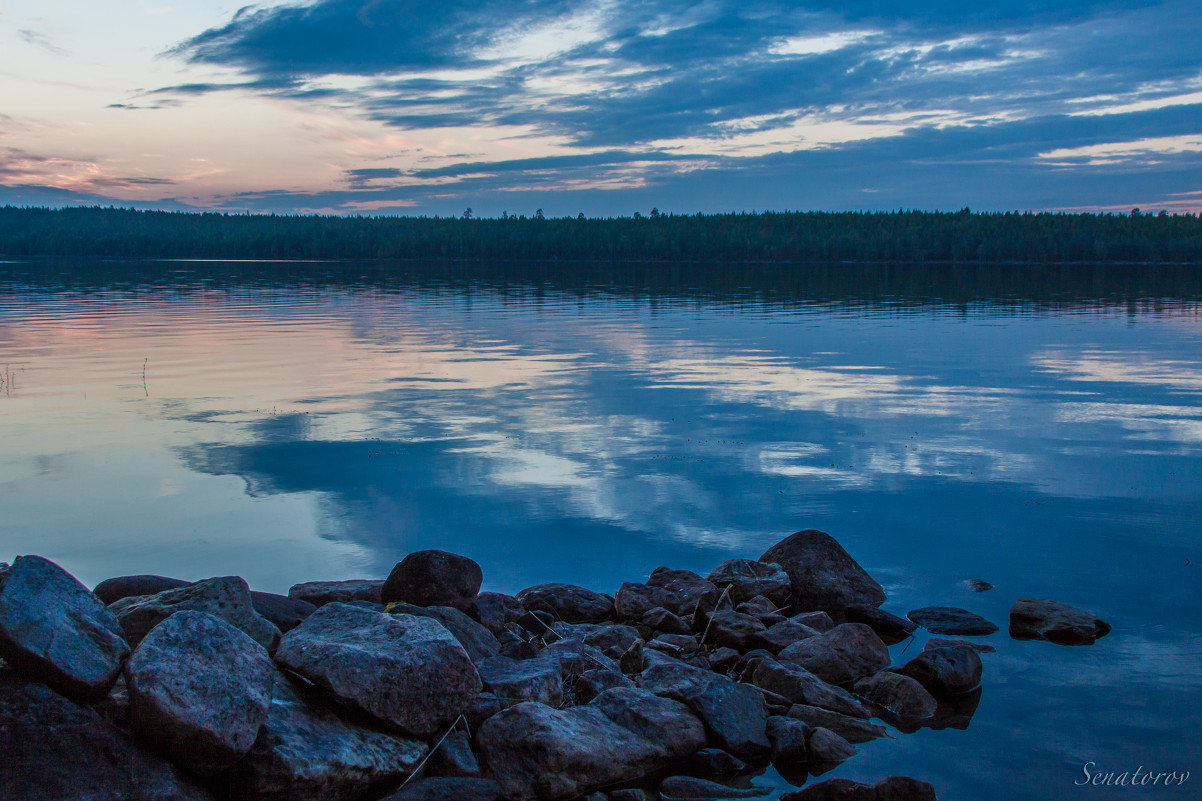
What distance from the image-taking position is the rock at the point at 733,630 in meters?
8.06

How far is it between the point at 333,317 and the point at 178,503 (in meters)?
29.5

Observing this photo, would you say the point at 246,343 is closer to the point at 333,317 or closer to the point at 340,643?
the point at 333,317

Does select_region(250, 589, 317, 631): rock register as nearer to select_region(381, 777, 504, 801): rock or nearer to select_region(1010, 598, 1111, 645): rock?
select_region(381, 777, 504, 801): rock

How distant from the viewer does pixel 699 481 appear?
Answer: 42.3 ft

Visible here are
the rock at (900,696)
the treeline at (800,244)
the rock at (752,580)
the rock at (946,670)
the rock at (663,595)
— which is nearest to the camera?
the rock at (900,696)

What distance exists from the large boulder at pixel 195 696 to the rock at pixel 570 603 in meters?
3.58

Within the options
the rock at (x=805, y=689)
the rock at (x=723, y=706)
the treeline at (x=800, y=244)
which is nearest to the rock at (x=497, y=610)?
the rock at (x=723, y=706)

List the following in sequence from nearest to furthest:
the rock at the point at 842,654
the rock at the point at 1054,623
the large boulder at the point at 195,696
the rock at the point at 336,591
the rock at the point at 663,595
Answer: the large boulder at the point at 195,696
the rock at the point at 842,654
the rock at the point at 1054,623
the rock at the point at 336,591
the rock at the point at 663,595

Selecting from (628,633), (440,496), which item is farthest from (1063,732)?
(440,496)

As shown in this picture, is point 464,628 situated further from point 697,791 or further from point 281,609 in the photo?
point 697,791

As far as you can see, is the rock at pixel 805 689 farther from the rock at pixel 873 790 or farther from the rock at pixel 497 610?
the rock at pixel 497 610

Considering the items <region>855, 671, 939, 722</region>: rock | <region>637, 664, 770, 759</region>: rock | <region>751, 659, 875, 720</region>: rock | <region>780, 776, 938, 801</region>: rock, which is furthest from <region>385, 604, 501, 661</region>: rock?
<region>855, 671, 939, 722</region>: rock

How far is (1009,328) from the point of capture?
3641cm

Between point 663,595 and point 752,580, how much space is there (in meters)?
0.91
